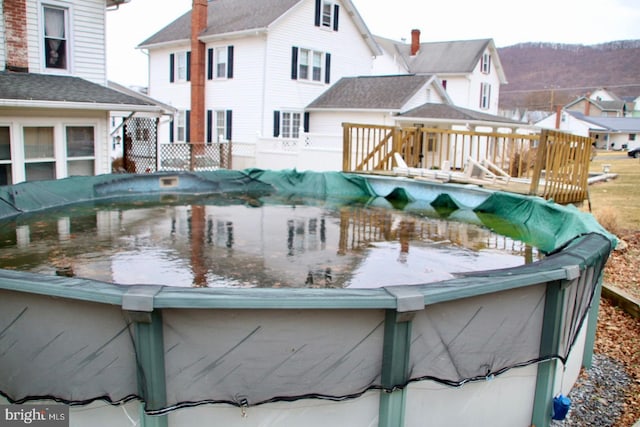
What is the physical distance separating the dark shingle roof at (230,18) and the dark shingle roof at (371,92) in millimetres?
4095

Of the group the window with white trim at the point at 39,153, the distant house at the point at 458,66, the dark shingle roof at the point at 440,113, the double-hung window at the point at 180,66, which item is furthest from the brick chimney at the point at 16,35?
the distant house at the point at 458,66

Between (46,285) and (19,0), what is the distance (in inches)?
483

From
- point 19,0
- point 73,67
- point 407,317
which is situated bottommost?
point 407,317

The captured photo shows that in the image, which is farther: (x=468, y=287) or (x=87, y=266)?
(x=87, y=266)

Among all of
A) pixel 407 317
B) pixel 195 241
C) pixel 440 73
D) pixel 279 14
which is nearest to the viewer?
pixel 407 317

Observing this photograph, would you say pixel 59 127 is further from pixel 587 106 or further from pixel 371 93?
pixel 587 106

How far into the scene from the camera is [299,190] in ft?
49.5

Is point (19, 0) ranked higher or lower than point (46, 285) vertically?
higher

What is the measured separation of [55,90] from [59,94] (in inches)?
12.7

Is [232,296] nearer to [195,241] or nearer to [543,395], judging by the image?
[543,395]

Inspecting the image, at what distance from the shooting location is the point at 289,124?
2372cm

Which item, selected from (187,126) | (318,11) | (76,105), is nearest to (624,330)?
(76,105)

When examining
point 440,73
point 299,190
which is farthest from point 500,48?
point 299,190

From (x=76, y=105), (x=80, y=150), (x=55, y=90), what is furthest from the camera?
(x=80, y=150)
